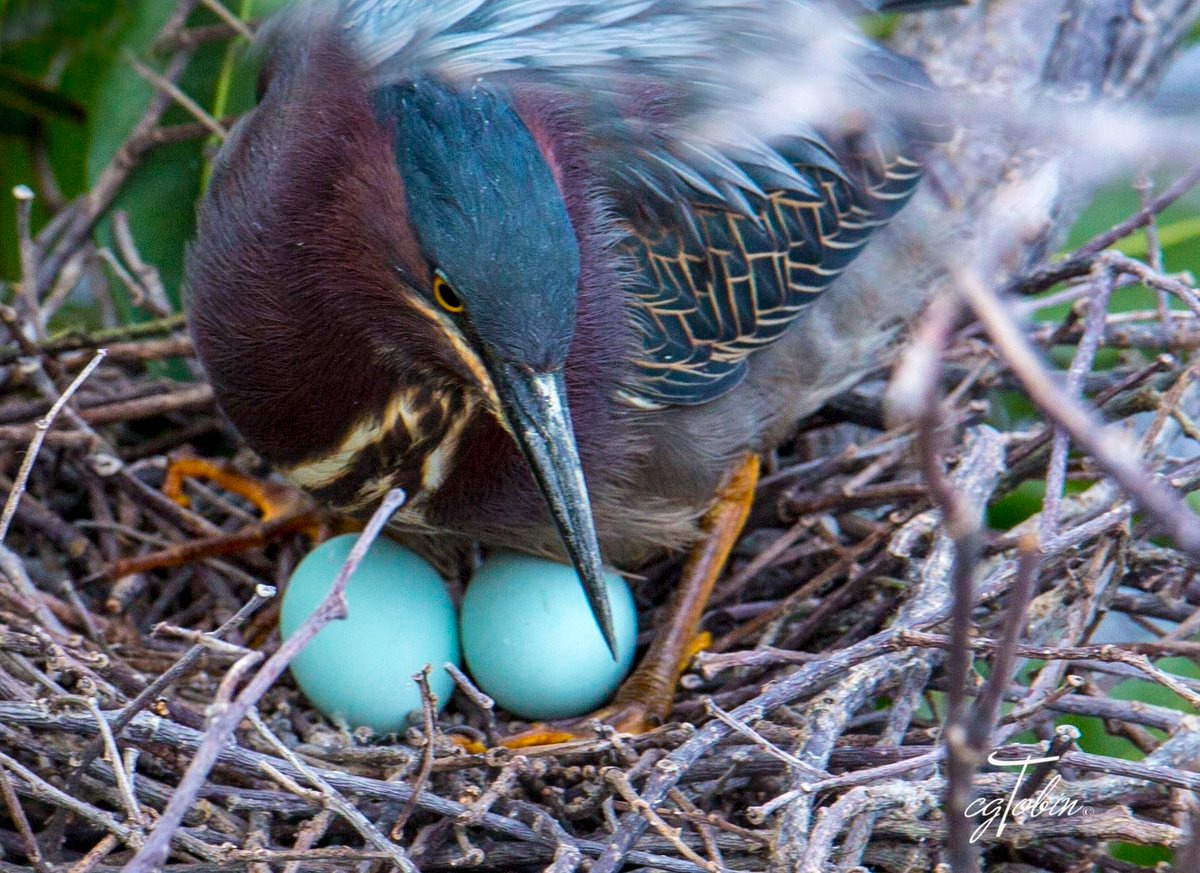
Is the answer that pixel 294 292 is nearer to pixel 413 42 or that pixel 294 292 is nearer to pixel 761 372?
pixel 413 42

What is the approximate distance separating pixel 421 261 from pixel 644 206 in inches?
18.1

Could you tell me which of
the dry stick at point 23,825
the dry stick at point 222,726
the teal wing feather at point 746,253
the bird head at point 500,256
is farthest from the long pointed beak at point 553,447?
the dry stick at point 23,825

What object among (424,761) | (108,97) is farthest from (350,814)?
(108,97)

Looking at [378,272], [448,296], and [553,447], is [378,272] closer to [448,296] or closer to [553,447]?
[448,296]

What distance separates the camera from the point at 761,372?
2.07 metres

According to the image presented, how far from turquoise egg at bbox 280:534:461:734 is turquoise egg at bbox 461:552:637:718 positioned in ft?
0.21

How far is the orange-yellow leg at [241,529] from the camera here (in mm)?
2047

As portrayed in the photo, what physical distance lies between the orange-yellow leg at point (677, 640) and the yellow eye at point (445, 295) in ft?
2.19

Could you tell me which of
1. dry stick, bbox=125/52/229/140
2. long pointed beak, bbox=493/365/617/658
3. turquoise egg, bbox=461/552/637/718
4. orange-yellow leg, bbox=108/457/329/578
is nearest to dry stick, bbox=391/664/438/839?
long pointed beak, bbox=493/365/617/658

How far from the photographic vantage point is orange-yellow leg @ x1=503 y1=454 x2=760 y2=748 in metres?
1.87

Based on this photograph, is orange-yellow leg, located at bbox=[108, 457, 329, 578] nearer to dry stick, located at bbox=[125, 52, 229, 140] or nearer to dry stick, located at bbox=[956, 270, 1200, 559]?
dry stick, located at bbox=[125, 52, 229, 140]

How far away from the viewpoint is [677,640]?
1.99 meters

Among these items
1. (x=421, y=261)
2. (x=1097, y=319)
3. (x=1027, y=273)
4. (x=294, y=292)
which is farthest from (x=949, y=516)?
(x=1027, y=273)

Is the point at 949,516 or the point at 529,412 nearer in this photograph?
the point at 949,516
